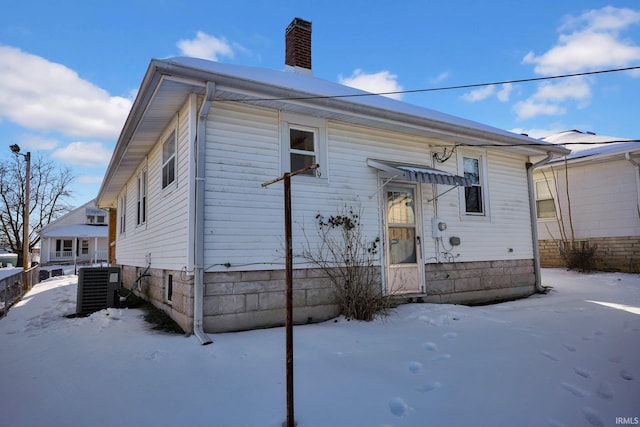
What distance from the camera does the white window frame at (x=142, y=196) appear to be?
9.22m

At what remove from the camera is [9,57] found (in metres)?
10.2

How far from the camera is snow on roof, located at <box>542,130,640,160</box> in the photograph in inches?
459

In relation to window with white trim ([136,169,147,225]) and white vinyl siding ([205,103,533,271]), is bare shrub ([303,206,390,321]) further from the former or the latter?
window with white trim ([136,169,147,225])

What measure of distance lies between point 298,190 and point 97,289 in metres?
4.49

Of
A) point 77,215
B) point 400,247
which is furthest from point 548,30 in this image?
point 77,215

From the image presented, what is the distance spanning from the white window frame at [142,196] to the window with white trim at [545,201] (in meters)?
13.2

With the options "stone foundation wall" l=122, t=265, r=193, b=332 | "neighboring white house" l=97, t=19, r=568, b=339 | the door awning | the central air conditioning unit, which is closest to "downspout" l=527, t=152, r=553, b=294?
"neighboring white house" l=97, t=19, r=568, b=339

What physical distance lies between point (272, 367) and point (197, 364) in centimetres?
83

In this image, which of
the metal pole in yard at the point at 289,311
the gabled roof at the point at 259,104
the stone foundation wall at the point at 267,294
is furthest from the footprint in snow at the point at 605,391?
the gabled roof at the point at 259,104

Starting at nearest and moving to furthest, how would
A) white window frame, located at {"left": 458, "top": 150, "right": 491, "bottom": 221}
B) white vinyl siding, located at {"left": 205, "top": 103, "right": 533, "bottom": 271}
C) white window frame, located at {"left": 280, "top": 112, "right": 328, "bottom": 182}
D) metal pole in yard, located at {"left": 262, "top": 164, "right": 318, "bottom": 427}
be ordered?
metal pole in yard, located at {"left": 262, "top": 164, "right": 318, "bottom": 427}, white vinyl siding, located at {"left": 205, "top": 103, "right": 533, "bottom": 271}, white window frame, located at {"left": 280, "top": 112, "right": 328, "bottom": 182}, white window frame, located at {"left": 458, "top": 150, "right": 491, "bottom": 221}

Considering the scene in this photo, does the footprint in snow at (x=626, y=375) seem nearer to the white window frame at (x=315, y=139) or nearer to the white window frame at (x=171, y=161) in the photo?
the white window frame at (x=315, y=139)

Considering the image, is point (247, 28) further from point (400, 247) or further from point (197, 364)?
point (197, 364)

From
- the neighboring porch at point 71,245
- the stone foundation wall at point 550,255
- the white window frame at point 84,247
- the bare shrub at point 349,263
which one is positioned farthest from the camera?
the white window frame at point 84,247

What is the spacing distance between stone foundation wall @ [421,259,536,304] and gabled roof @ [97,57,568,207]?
2.62m
